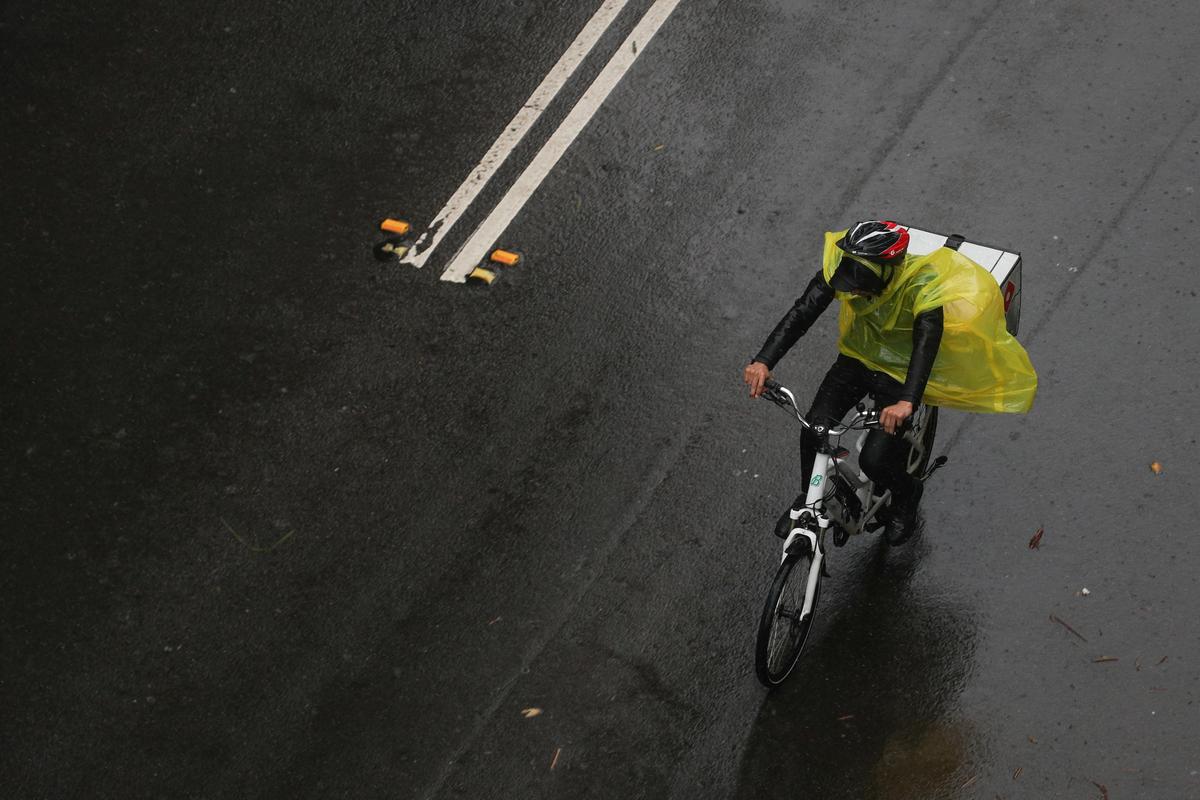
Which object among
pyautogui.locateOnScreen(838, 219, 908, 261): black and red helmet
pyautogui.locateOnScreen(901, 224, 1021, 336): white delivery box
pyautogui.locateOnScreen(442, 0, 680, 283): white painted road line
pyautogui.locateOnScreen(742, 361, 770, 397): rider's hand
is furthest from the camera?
pyautogui.locateOnScreen(442, 0, 680, 283): white painted road line

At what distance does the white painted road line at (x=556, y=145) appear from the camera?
8.41 meters

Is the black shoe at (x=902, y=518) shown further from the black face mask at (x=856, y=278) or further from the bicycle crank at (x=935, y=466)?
the black face mask at (x=856, y=278)

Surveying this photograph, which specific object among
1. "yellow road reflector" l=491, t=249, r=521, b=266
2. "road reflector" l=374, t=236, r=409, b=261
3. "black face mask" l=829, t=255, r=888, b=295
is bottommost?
"road reflector" l=374, t=236, r=409, b=261

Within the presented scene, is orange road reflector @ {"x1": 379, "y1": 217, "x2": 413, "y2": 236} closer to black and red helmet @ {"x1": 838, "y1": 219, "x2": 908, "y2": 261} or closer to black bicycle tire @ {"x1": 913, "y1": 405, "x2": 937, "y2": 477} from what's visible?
black bicycle tire @ {"x1": 913, "y1": 405, "x2": 937, "y2": 477}

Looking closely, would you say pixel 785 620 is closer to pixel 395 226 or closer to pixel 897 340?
pixel 897 340

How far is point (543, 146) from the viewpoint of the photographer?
29.1ft

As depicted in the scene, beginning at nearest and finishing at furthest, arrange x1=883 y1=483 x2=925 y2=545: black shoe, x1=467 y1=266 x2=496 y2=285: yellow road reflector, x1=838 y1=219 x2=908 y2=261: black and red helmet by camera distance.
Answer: x1=838 y1=219 x2=908 y2=261: black and red helmet, x1=883 y1=483 x2=925 y2=545: black shoe, x1=467 y1=266 x2=496 y2=285: yellow road reflector

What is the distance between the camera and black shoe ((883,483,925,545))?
650cm

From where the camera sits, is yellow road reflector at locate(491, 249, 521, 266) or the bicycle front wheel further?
yellow road reflector at locate(491, 249, 521, 266)

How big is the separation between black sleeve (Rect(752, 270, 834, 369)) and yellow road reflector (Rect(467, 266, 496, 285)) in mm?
2760

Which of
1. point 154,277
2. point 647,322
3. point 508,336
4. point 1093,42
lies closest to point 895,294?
point 647,322

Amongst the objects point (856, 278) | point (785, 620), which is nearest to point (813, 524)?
point (785, 620)

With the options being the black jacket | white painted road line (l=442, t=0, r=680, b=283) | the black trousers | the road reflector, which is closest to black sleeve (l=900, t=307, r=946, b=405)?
the black jacket

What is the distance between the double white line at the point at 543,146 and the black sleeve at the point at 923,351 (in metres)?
3.48
